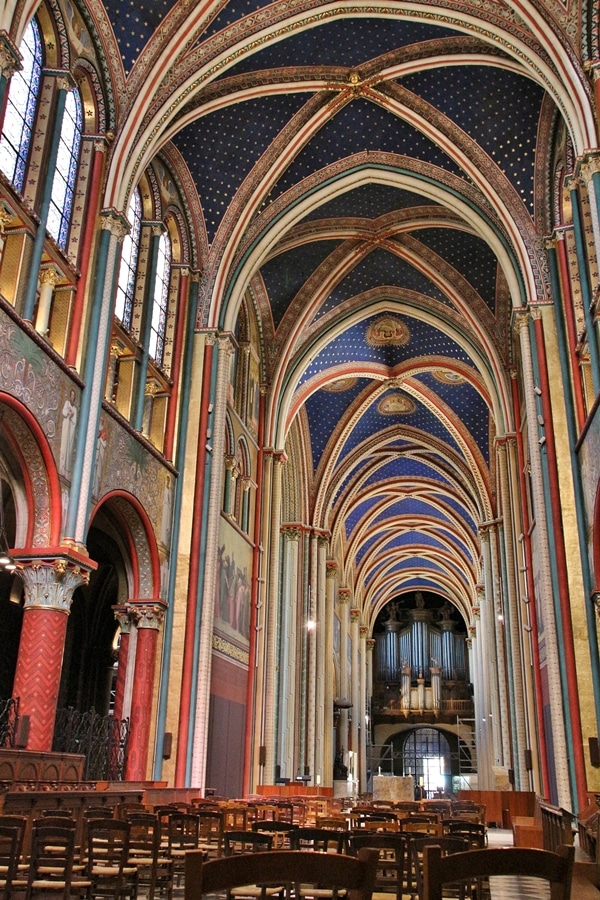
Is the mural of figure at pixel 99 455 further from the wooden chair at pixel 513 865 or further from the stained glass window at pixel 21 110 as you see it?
the wooden chair at pixel 513 865

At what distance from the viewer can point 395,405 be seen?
32.5m

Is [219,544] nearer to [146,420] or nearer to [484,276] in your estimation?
[146,420]

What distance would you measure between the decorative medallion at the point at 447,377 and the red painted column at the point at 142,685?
15383mm

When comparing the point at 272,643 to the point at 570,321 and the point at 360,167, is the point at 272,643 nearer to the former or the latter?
the point at 570,321

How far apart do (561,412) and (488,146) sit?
6.04 m

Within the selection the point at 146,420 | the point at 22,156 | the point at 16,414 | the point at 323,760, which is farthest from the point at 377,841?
the point at 323,760

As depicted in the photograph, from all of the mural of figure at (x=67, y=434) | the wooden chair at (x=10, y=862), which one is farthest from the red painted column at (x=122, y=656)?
the wooden chair at (x=10, y=862)

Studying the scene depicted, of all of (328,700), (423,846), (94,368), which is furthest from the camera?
(328,700)

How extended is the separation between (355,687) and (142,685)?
30.3 meters

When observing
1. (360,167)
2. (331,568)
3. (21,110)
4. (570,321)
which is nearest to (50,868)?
(21,110)

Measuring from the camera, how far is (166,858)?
22.8ft

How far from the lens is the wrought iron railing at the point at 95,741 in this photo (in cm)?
1380

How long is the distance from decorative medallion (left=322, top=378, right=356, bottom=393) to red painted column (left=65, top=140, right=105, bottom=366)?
16.1 m

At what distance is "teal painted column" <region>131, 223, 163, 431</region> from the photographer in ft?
54.3
